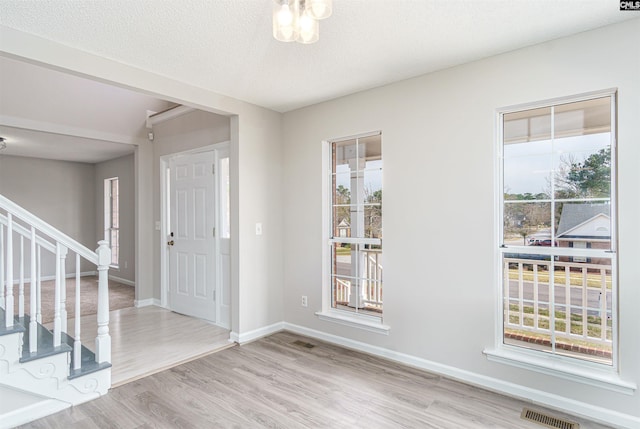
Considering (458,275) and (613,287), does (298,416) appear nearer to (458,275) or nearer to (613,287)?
(458,275)

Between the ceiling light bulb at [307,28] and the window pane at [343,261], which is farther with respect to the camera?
the window pane at [343,261]

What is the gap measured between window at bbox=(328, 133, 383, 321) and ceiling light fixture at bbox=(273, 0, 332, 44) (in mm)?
1780

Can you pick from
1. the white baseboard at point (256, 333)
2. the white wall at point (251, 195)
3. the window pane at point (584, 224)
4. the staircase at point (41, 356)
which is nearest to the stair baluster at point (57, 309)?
the staircase at point (41, 356)

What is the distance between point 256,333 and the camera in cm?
375

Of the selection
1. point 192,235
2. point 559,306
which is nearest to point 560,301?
point 559,306

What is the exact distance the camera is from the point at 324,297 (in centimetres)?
373

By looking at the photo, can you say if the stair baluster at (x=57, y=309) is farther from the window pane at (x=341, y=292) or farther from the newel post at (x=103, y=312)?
the window pane at (x=341, y=292)

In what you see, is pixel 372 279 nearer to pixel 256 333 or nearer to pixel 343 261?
pixel 343 261

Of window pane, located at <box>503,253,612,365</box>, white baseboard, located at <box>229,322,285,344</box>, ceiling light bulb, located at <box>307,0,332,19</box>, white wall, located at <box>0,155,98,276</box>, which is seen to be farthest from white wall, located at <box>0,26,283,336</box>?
white wall, located at <box>0,155,98,276</box>

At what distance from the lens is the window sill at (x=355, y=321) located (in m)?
3.23

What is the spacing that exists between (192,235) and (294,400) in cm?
272

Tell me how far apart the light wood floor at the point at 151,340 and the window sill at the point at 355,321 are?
1.03m

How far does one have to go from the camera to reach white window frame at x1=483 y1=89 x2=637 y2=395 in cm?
224

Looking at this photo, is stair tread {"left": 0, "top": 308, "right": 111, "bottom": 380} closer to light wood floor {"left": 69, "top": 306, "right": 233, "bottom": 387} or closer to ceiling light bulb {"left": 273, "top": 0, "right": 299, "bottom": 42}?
light wood floor {"left": 69, "top": 306, "right": 233, "bottom": 387}
